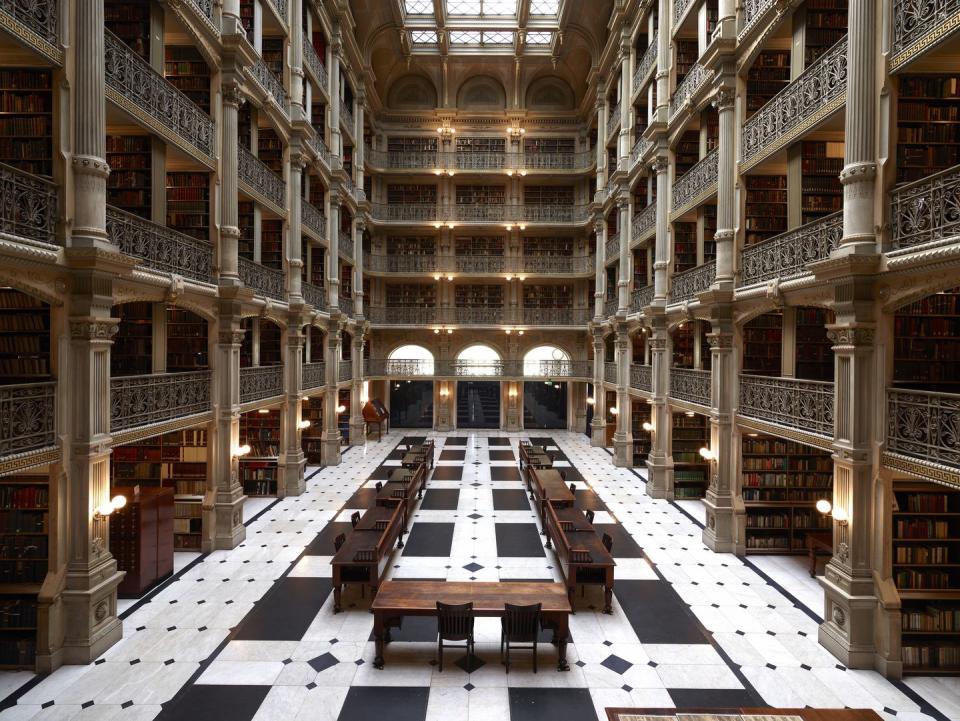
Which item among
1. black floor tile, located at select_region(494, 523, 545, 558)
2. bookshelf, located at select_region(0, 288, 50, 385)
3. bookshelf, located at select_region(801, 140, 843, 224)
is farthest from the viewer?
black floor tile, located at select_region(494, 523, 545, 558)

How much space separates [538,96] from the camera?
2333 cm

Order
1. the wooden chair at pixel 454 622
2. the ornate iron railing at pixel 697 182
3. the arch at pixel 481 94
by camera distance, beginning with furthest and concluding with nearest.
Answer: the arch at pixel 481 94 → the ornate iron railing at pixel 697 182 → the wooden chair at pixel 454 622

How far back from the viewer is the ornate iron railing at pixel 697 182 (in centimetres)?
1009

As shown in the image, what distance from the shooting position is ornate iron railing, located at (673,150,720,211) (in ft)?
33.1

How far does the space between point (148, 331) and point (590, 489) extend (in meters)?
10.4

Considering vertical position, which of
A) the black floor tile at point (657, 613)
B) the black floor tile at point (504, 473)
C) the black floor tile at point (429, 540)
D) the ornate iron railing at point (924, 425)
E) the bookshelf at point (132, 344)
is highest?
the bookshelf at point (132, 344)

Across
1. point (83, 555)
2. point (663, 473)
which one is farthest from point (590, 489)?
point (83, 555)

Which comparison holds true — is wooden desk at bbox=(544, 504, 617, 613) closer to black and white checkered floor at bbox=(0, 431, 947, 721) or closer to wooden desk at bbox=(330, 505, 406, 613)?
black and white checkered floor at bbox=(0, 431, 947, 721)

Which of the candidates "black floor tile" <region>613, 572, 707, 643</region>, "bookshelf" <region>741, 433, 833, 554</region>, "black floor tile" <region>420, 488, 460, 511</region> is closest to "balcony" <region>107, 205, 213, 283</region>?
"black floor tile" <region>420, 488, 460, 511</region>

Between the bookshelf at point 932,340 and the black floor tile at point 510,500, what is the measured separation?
24.5 feet

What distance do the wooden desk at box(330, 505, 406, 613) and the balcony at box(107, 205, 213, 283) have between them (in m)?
4.86

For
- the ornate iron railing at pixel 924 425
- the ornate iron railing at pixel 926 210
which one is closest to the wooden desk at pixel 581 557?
the ornate iron railing at pixel 924 425

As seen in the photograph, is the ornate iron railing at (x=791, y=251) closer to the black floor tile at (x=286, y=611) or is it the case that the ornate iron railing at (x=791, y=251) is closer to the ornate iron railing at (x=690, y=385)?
the ornate iron railing at (x=690, y=385)

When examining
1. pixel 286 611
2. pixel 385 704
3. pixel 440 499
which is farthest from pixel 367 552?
pixel 440 499
